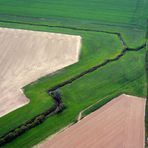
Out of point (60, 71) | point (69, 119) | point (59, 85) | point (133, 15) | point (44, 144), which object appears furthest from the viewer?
point (133, 15)

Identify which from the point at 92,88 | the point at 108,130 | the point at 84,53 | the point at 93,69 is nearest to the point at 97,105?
the point at 92,88

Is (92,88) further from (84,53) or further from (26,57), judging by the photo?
(26,57)

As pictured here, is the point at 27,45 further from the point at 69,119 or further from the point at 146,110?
the point at 146,110

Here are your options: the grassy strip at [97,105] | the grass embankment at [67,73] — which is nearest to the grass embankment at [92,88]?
the grassy strip at [97,105]

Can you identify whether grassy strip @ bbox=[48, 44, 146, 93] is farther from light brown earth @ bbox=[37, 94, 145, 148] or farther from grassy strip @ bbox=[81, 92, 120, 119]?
light brown earth @ bbox=[37, 94, 145, 148]

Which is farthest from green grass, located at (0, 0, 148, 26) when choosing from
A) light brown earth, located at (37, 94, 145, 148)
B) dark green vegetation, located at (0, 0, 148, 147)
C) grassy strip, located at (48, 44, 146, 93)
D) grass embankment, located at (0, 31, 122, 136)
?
light brown earth, located at (37, 94, 145, 148)

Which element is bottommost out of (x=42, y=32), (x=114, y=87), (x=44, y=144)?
(x=44, y=144)

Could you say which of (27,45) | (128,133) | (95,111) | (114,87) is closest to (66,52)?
(27,45)
